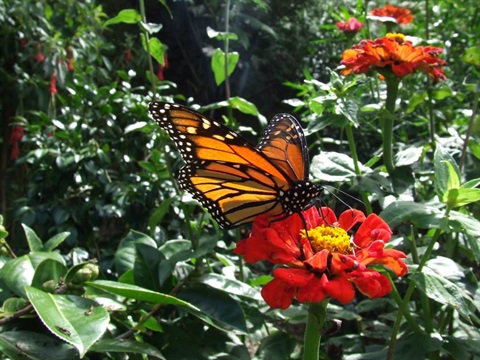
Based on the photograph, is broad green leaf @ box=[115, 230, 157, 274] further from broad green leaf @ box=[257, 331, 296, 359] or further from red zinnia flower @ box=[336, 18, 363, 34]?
red zinnia flower @ box=[336, 18, 363, 34]

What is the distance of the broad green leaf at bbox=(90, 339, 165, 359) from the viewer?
2.90 ft

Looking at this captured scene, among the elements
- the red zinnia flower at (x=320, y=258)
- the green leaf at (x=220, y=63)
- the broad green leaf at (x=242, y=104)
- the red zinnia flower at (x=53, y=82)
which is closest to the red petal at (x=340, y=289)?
the red zinnia flower at (x=320, y=258)

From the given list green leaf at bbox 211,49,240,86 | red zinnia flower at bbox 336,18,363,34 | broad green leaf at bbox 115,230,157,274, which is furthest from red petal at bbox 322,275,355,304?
red zinnia flower at bbox 336,18,363,34

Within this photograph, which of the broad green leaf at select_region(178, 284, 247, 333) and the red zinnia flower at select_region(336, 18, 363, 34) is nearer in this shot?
the broad green leaf at select_region(178, 284, 247, 333)

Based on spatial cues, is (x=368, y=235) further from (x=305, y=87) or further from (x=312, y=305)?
(x=305, y=87)

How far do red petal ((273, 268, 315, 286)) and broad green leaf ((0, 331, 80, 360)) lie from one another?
416 mm

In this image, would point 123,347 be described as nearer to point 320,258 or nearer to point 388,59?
point 320,258

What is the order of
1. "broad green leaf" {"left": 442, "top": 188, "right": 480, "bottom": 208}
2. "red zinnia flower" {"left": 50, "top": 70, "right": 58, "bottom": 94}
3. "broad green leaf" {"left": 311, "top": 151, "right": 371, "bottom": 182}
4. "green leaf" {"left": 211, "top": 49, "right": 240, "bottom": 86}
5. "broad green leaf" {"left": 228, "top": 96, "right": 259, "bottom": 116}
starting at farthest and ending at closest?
"red zinnia flower" {"left": 50, "top": 70, "right": 58, "bottom": 94}
"green leaf" {"left": 211, "top": 49, "right": 240, "bottom": 86}
"broad green leaf" {"left": 228, "top": 96, "right": 259, "bottom": 116}
"broad green leaf" {"left": 311, "top": 151, "right": 371, "bottom": 182}
"broad green leaf" {"left": 442, "top": 188, "right": 480, "bottom": 208}

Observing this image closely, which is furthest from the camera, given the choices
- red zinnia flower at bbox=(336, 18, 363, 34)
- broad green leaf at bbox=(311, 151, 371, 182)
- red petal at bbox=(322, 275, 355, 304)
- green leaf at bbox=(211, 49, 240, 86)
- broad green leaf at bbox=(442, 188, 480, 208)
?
red zinnia flower at bbox=(336, 18, 363, 34)

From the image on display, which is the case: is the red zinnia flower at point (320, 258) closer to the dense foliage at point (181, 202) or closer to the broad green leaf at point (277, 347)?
the dense foliage at point (181, 202)

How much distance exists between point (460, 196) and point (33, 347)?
0.74 m

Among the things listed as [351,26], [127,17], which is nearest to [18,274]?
[127,17]

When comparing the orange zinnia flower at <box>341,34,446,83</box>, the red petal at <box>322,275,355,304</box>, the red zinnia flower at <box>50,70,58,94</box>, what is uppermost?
the orange zinnia flower at <box>341,34,446,83</box>

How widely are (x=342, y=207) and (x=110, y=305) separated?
1.15m
